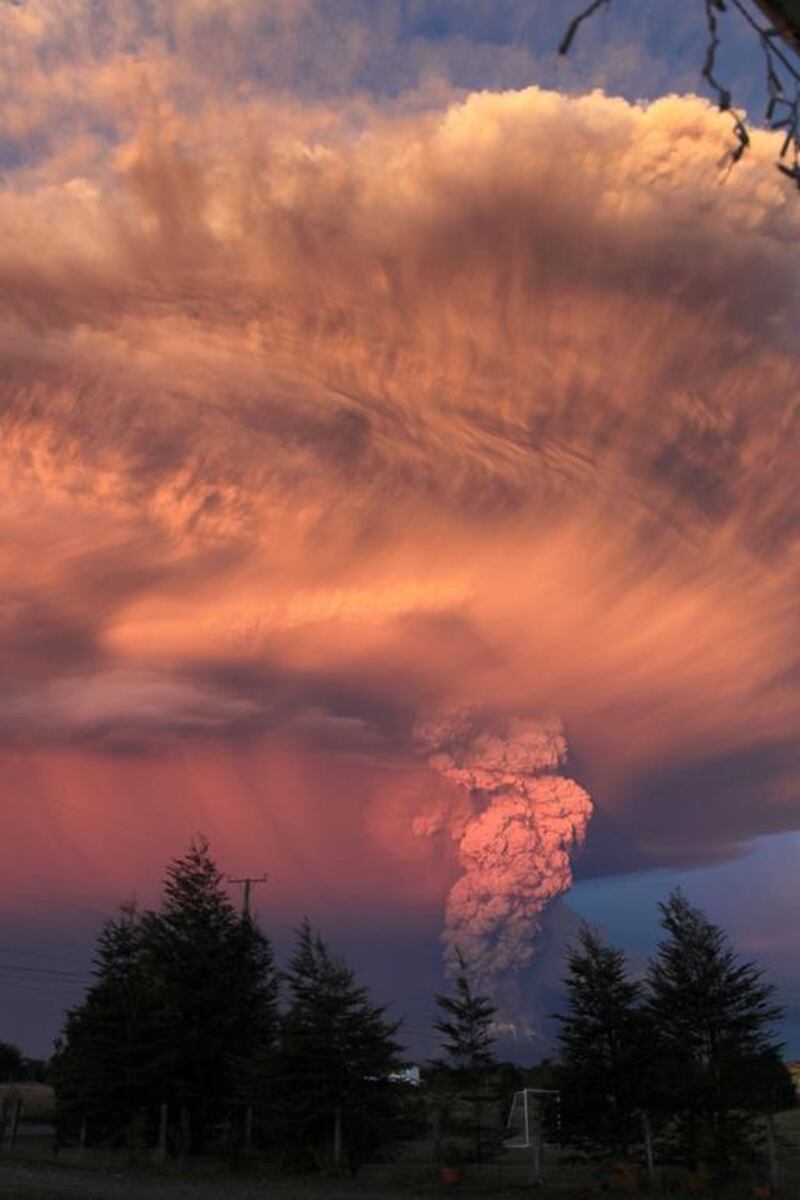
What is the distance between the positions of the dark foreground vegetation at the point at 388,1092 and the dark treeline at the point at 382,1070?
7 centimetres

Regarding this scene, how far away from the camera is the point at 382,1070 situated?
121 feet

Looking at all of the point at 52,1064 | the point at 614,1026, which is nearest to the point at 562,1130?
the point at 614,1026

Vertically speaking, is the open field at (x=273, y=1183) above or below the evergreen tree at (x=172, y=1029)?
below

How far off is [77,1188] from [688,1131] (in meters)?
19.7

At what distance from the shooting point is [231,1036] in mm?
47656

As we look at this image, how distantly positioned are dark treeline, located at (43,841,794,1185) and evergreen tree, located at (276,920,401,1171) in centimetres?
5

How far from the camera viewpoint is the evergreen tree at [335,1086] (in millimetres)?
36375

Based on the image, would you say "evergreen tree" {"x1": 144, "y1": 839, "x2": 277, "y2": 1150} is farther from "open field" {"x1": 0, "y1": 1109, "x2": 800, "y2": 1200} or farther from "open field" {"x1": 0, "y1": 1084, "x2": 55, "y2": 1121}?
"open field" {"x1": 0, "y1": 1084, "x2": 55, "y2": 1121}

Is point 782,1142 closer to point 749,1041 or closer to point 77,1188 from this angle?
point 749,1041

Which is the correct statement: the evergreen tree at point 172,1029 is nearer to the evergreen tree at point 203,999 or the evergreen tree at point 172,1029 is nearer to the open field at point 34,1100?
the evergreen tree at point 203,999

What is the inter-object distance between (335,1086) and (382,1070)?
1781 mm

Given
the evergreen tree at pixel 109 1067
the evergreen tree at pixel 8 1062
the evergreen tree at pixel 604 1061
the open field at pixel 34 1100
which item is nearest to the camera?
the evergreen tree at pixel 604 1061

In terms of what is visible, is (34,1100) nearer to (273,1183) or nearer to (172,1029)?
(172,1029)

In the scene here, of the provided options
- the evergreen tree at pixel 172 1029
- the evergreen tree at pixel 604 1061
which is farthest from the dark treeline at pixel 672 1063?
the evergreen tree at pixel 172 1029
